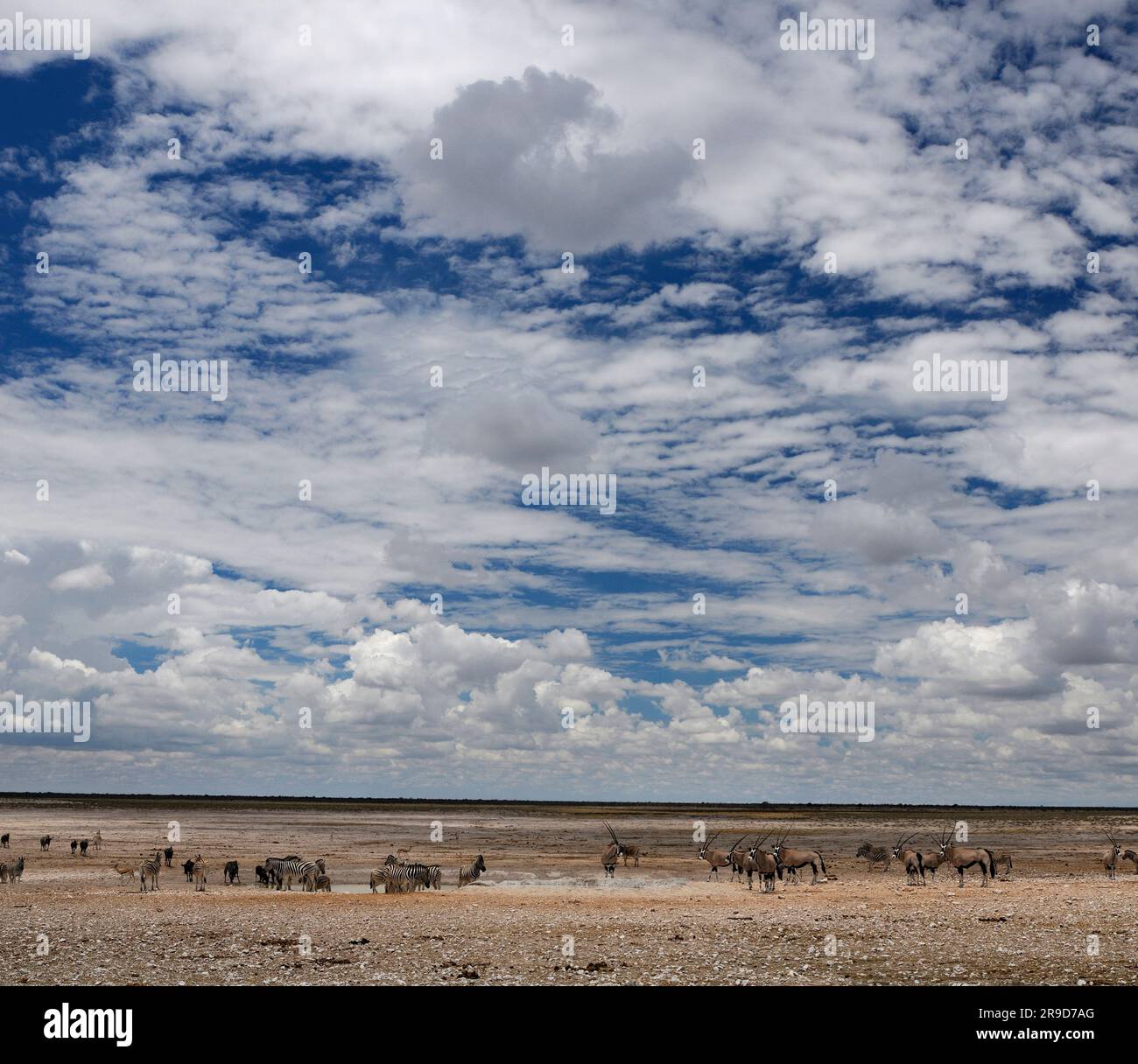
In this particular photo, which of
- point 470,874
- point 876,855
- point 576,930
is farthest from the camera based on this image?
point 876,855

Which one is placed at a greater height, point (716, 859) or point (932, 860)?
point (932, 860)

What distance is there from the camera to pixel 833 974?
18.1 metres

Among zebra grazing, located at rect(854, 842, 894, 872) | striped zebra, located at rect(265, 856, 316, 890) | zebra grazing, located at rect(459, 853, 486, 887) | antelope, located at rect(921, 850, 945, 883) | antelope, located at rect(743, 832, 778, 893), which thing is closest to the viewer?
antelope, located at rect(743, 832, 778, 893)

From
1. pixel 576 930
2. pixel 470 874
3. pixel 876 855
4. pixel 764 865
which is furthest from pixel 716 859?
pixel 576 930

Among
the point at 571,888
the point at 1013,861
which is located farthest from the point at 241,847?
the point at 1013,861

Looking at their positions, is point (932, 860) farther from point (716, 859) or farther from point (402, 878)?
point (402, 878)

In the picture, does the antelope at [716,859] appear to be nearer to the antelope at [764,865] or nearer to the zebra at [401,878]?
the antelope at [764,865]

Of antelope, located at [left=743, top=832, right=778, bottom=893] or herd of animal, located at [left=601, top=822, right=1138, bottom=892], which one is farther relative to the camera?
herd of animal, located at [left=601, top=822, right=1138, bottom=892]

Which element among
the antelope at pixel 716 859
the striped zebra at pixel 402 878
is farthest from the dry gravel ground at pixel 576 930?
the striped zebra at pixel 402 878

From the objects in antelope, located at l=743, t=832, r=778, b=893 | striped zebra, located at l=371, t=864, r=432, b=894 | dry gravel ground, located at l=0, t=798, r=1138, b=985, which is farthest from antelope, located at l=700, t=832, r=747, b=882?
striped zebra, located at l=371, t=864, r=432, b=894

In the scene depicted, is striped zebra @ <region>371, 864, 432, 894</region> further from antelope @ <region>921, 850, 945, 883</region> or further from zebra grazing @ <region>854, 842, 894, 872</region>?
zebra grazing @ <region>854, 842, 894, 872</region>

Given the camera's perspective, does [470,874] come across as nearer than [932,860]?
No

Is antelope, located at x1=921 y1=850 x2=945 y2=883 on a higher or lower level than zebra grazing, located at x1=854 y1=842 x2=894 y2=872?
higher
